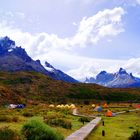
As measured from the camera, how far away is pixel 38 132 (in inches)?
992

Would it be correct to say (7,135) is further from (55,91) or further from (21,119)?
(55,91)

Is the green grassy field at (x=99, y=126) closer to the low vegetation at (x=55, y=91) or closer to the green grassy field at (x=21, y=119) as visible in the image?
the green grassy field at (x=21, y=119)

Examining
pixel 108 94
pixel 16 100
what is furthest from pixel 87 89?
pixel 16 100

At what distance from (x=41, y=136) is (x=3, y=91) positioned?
96.4 m

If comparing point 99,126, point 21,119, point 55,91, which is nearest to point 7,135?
point 21,119

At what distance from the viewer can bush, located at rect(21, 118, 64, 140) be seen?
2467 centimetres

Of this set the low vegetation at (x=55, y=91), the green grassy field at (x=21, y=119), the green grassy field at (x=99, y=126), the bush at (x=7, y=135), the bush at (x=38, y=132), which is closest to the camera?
the bush at (x=7, y=135)

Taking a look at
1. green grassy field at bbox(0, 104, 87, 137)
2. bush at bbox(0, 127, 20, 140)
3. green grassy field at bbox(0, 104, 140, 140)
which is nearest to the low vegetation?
green grassy field at bbox(0, 104, 87, 137)

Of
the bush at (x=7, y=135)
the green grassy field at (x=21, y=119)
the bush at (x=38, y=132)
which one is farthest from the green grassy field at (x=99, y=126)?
the bush at (x=7, y=135)

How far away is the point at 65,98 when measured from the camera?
14788cm

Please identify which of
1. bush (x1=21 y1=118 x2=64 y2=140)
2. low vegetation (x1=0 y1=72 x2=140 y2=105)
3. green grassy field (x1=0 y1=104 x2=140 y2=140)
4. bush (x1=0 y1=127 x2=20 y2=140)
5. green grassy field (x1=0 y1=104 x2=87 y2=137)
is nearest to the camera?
bush (x1=0 y1=127 x2=20 y2=140)

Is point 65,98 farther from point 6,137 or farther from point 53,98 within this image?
point 6,137

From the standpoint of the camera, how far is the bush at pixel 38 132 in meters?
24.7

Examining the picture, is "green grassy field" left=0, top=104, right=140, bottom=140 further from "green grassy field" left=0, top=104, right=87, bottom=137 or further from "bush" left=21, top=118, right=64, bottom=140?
"bush" left=21, top=118, right=64, bottom=140
